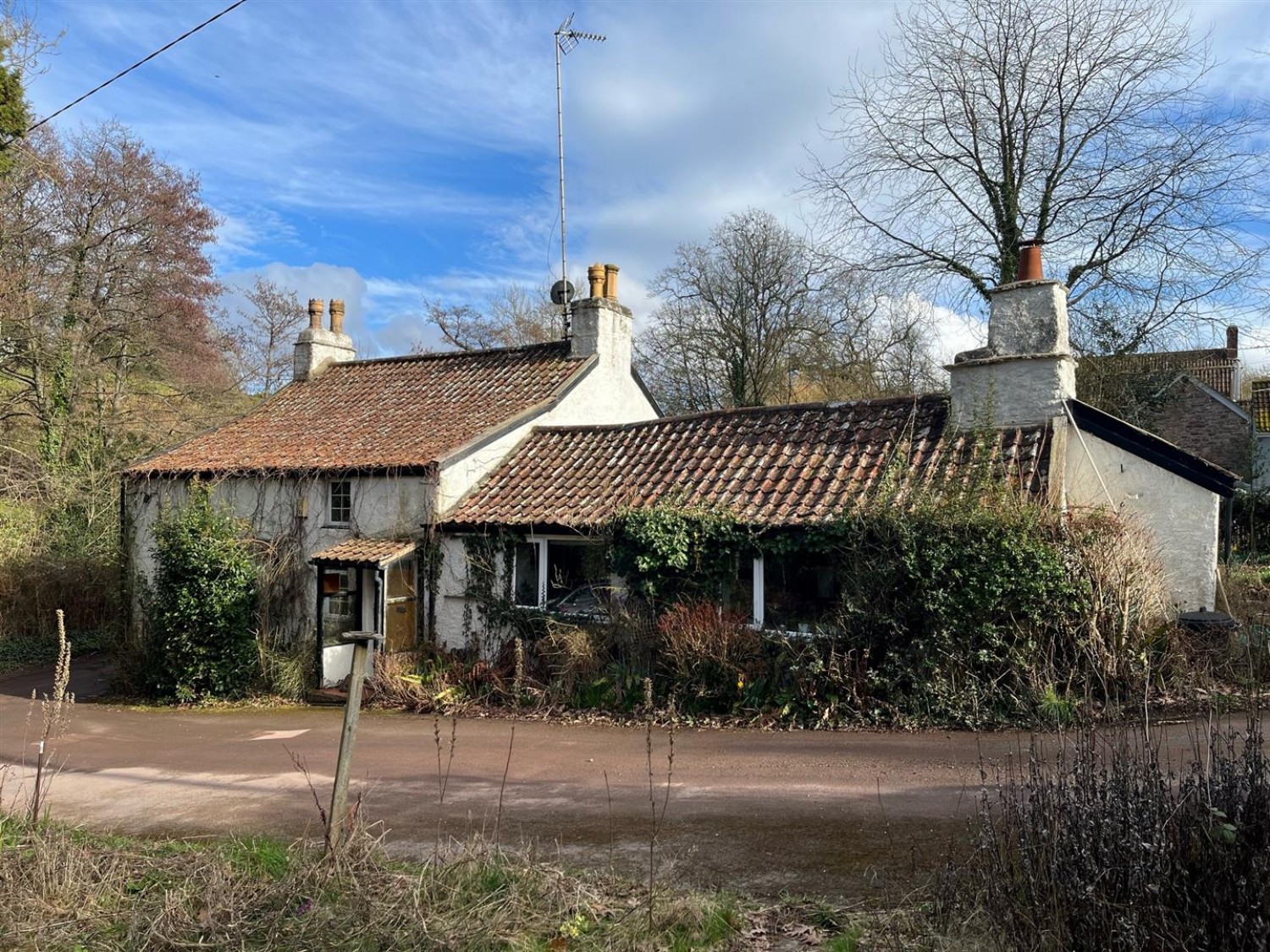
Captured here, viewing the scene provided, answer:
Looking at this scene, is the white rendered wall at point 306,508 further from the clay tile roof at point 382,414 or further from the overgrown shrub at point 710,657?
the overgrown shrub at point 710,657

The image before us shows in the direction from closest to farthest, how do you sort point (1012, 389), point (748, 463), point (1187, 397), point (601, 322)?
point (1012, 389) → point (748, 463) → point (601, 322) → point (1187, 397)

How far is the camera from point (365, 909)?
16.0 feet

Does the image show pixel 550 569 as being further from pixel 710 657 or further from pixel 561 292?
pixel 561 292

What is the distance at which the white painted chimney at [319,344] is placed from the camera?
2278 cm

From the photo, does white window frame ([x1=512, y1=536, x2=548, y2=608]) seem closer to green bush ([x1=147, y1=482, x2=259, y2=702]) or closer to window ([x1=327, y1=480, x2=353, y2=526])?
window ([x1=327, y1=480, x2=353, y2=526])

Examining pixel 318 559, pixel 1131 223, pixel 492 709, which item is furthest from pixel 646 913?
pixel 1131 223

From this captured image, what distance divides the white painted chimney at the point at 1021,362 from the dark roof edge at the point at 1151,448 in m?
0.40

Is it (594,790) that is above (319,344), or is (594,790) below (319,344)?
below

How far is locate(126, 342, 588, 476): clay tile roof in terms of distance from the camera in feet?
54.9

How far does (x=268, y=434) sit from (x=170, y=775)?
1091 cm

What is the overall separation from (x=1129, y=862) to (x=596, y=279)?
A: 1651 centimetres

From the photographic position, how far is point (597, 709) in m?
12.5

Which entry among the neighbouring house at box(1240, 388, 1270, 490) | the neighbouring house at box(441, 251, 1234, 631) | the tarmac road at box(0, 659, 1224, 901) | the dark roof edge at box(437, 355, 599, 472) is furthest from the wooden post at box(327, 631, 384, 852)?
the neighbouring house at box(1240, 388, 1270, 490)

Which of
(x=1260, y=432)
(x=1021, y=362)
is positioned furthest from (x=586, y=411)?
(x=1260, y=432)
